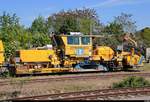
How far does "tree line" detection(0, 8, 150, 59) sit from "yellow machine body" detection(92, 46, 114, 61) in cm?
567

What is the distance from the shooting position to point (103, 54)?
28.9 m

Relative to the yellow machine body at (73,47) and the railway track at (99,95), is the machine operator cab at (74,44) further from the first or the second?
the railway track at (99,95)

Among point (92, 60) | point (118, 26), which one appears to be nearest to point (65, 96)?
point (92, 60)

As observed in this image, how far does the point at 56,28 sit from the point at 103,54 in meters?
44.3

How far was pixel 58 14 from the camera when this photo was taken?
87.3 metres

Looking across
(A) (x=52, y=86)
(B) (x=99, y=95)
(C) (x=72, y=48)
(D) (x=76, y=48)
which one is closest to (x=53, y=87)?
(A) (x=52, y=86)

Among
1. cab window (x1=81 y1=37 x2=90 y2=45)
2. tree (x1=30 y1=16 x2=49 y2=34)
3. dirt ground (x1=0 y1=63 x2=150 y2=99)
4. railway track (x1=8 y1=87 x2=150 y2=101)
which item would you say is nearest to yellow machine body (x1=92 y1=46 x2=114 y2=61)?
cab window (x1=81 y1=37 x2=90 y2=45)

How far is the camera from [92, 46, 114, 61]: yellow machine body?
93.5 feet

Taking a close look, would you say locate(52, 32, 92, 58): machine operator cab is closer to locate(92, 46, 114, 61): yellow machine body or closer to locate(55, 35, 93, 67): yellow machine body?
locate(55, 35, 93, 67): yellow machine body

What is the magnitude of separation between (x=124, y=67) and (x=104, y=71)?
2052 mm

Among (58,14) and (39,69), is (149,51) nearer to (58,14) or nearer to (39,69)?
(39,69)

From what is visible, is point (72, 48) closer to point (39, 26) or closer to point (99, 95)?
point (99, 95)

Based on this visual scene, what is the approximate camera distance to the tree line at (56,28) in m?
45.3

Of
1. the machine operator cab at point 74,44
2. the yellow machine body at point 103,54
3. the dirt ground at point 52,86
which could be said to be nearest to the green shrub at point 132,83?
the dirt ground at point 52,86
